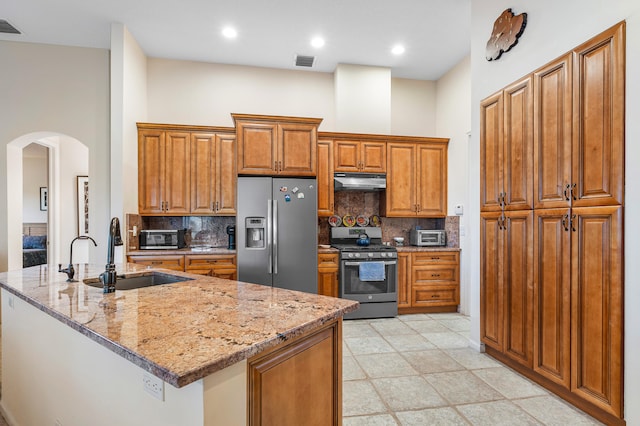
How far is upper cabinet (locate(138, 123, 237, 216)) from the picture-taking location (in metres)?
4.26

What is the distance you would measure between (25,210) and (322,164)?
816cm

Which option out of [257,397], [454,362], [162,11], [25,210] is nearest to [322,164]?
[162,11]

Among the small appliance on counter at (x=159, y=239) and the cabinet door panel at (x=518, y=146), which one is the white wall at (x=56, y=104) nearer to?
the small appliance on counter at (x=159, y=239)

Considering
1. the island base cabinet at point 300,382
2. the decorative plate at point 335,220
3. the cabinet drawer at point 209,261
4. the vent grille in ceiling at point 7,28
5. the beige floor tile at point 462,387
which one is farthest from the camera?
the decorative plate at point 335,220

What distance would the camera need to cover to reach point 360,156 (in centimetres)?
465

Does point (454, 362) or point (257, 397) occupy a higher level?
point (257, 397)

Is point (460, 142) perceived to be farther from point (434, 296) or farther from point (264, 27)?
point (264, 27)

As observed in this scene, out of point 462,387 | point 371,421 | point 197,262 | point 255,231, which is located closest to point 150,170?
point 197,262

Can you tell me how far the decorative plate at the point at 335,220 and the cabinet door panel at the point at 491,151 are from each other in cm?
216

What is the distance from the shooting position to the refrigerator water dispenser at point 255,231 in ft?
13.3

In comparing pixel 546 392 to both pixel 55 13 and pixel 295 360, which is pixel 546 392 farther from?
pixel 55 13

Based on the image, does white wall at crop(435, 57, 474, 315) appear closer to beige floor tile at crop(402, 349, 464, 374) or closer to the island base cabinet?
beige floor tile at crop(402, 349, 464, 374)

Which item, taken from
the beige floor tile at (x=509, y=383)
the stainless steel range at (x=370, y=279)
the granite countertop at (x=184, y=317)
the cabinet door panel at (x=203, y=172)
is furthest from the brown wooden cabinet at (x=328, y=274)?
the granite countertop at (x=184, y=317)

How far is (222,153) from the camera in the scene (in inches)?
174
